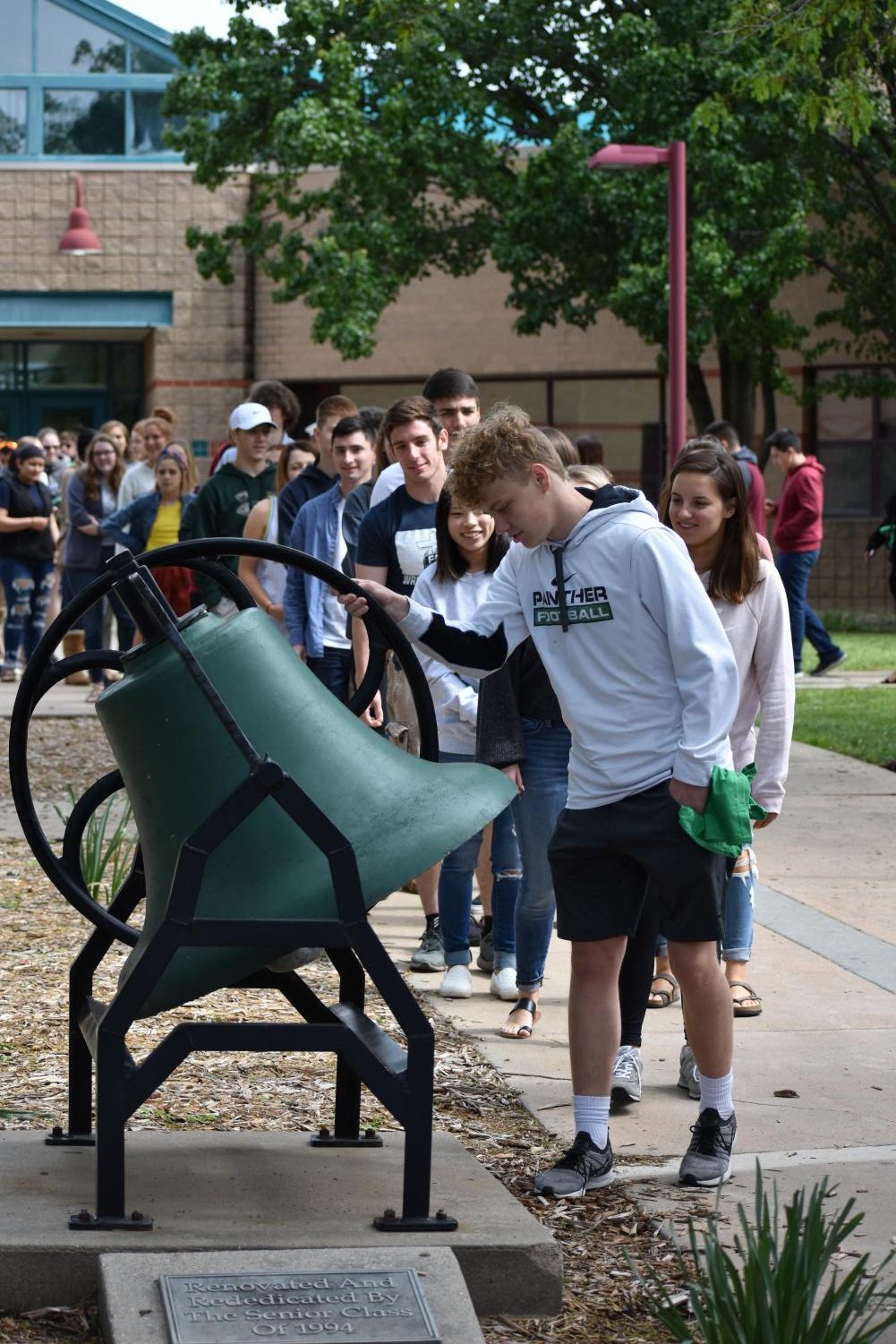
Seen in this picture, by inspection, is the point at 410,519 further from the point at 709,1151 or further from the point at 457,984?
the point at 709,1151

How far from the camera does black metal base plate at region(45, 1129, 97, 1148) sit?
13.8 ft

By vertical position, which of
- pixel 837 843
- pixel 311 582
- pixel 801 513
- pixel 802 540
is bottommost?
pixel 837 843

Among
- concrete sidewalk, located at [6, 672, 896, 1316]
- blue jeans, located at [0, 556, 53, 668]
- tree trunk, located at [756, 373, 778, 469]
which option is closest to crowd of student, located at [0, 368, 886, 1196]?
concrete sidewalk, located at [6, 672, 896, 1316]

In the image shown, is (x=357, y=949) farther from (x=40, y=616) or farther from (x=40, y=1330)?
(x=40, y=616)

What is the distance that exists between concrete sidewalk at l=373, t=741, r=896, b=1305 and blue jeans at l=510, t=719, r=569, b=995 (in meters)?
0.29

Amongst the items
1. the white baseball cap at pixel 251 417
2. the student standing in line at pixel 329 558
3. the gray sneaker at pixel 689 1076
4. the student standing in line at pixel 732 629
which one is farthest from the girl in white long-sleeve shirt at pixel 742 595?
the white baseball cap at pixel 251 417

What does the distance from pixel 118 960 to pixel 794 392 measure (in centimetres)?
2016

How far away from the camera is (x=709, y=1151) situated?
4316 millimetres

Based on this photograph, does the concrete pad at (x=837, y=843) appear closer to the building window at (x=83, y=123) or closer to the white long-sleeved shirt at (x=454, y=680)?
the white long-sleeved shirt at (x=454, y=680)

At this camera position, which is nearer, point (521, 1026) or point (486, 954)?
point (521, 1026)

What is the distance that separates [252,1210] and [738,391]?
73.3ft

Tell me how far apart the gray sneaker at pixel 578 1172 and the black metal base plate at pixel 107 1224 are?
968mm

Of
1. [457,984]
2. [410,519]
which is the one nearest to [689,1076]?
[457,984]

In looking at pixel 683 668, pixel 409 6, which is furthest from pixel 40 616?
pixel 683 668
